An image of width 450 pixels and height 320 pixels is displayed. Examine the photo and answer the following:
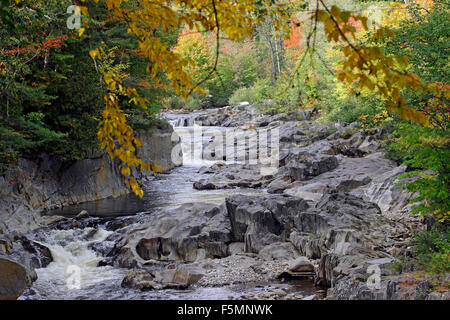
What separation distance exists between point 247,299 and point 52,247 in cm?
528

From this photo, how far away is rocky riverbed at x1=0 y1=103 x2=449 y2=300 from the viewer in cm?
729

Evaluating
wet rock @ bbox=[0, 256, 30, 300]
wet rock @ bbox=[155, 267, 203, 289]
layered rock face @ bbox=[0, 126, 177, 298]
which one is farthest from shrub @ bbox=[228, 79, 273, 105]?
wet rock @ bbox=[0, 256, 30, 300]

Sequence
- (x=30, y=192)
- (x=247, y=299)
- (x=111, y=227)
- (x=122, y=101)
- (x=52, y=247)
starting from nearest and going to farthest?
1. (x=247, y=299)
2. (x=52, y=247)
3. (x=111, y=227)
4. (x=30, y=192)
5. (x=122, y=101)

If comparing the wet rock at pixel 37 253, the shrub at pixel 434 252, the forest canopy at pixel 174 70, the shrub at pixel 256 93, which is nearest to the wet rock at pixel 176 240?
the wet rock at pixel 37 253

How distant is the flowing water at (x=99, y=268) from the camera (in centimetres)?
751

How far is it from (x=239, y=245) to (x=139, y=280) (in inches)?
107

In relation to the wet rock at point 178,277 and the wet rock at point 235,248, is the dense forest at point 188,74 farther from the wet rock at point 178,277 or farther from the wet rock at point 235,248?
the wet rock at point 235,248

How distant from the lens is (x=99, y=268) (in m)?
9.27

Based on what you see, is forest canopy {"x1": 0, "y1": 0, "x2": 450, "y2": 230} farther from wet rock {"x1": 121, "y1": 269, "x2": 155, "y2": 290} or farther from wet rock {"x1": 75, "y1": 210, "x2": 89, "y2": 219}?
wet rock {"x1": 121, "y1": 269, "x2": 155, "y2": 290}
